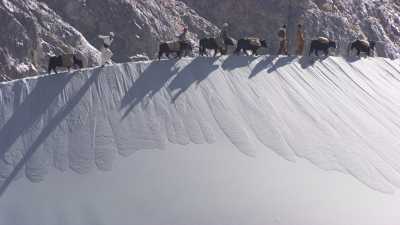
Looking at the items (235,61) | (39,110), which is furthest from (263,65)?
(39,110)

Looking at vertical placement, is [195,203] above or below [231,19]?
above

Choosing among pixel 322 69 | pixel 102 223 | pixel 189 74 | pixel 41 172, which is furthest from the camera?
pixel 322 69

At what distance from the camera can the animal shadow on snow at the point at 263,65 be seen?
25455 mm

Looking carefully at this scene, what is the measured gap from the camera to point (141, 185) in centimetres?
2106

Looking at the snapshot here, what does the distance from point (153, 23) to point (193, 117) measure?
15205 millimetres

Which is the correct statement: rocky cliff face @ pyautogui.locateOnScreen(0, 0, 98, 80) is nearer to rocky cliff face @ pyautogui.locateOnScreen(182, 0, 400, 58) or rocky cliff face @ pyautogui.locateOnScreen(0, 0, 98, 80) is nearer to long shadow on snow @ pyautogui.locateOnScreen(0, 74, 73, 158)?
rocky cliff face @ pyautogui.locateOnScreen(182, 0, 400, 58)

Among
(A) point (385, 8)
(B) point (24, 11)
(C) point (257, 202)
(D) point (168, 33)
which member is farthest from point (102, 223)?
(A) point (385, 8)

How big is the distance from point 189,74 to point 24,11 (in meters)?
11.7

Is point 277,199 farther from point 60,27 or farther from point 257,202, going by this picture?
point 60,27

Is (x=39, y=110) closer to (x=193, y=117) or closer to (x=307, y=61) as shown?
(x=193, y=117)

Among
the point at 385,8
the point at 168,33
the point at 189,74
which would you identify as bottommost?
the point at 385,8

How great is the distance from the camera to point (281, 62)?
2638cm

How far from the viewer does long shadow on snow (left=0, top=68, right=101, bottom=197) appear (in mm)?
22766

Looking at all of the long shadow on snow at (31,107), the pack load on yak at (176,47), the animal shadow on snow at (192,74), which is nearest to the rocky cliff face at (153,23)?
the pack load on yak at (176,47)
